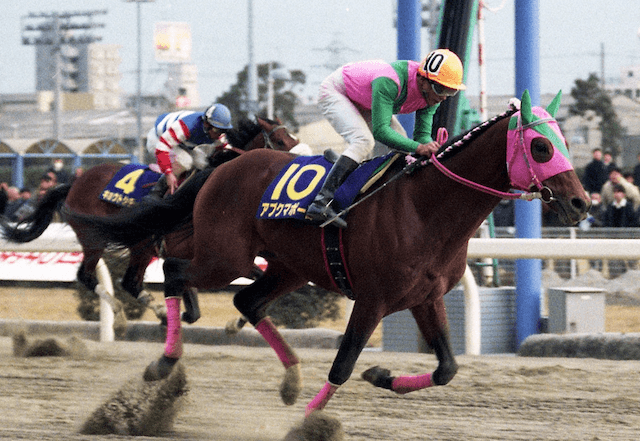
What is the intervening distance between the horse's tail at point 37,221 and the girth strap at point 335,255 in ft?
10.9

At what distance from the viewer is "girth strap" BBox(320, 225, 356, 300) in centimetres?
386

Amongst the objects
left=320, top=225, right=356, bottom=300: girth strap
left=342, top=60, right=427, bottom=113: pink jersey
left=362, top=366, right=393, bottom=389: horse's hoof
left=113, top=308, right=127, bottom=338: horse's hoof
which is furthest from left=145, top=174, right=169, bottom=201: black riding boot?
left=362, top=366, right=393, bottom=389: horse's hoof

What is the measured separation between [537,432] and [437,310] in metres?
0.64

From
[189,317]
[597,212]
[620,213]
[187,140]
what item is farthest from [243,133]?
[597,212]

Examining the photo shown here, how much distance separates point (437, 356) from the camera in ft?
12.8

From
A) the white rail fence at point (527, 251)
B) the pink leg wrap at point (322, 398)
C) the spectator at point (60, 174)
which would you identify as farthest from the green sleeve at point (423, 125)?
the spectator at point (60, 174)

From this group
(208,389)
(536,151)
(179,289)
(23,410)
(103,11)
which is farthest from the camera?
(103,11)

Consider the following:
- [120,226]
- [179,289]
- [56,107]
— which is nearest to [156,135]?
[120,226]

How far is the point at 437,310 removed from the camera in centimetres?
390

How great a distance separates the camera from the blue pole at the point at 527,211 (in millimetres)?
6188

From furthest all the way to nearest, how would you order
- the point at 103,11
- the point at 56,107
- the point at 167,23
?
the point at 103,11
the point at 167,23
the point at 56,107

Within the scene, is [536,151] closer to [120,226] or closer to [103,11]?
[120,226]

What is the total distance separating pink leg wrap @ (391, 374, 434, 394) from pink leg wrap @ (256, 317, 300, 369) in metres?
0.60

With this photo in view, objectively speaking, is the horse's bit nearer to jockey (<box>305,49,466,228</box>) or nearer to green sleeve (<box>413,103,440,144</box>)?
jockey (<box>305,49,466,228</box>)
